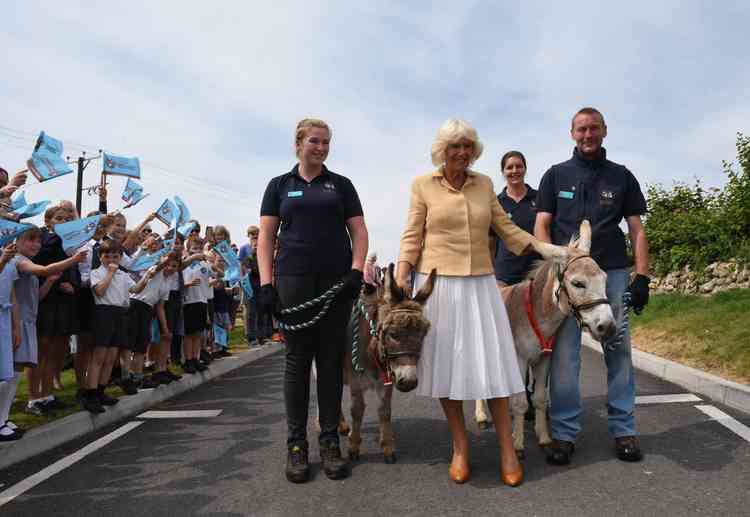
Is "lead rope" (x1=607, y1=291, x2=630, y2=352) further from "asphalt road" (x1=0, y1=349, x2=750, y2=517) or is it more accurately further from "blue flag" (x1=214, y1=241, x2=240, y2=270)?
"blue flag" (x1=214, y1=241, x2=240, y2=270)

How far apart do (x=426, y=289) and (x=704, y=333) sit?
737 centimetres

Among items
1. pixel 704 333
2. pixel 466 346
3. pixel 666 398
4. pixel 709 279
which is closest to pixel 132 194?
pixel 466 346

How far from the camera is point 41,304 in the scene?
5965mm

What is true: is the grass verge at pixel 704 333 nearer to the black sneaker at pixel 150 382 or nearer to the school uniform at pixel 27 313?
the black sneaker at pixel 150 382

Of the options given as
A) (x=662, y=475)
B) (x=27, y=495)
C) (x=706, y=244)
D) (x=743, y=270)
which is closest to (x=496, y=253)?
(x=662, y=475)

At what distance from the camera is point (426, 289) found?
399cm

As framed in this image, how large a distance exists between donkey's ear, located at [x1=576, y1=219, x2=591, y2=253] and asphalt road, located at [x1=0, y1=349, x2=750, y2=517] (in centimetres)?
168

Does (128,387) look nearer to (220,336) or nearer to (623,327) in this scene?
(220,336)

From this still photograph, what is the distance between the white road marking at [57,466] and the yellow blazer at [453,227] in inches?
126

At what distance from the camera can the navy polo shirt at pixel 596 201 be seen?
15.3 feet

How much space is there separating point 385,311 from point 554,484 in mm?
1701

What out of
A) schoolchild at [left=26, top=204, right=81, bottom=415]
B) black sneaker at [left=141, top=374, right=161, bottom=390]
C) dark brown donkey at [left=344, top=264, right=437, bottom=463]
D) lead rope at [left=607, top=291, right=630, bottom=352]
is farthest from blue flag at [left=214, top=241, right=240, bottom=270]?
lead rope at [left=607, top=291, right=630, bottom=352]

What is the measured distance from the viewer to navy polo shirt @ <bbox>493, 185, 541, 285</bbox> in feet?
19.9

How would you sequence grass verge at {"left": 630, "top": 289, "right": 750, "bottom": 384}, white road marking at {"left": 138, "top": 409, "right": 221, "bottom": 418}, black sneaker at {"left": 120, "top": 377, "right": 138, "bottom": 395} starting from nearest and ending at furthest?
white road marking at {"left": 138, "top": 409, "right": 221, "bottom": 418} → black sneaker at {"left": 120, "top": 377, "right": 138, "bottom": 395} → grass verge at {"left": 630, "top": 289, "right": 750, "bottom": 384}
